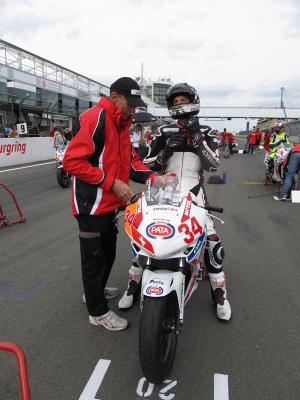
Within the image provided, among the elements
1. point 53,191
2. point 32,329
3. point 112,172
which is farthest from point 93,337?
point 53,191

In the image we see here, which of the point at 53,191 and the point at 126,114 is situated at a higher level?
the point at 126,114

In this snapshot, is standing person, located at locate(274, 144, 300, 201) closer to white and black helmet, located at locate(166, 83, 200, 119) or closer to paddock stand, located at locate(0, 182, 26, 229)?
paddock stand, located at locate(0, 182, 26, 229)

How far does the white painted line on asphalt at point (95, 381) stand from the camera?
2449mm

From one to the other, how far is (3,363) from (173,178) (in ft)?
6.05

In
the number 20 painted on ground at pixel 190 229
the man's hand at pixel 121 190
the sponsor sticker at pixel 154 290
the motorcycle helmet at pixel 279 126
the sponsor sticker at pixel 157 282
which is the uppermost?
the motorcycle helmet at pixel 279 126

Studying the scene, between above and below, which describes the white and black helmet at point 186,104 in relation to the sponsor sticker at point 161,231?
above

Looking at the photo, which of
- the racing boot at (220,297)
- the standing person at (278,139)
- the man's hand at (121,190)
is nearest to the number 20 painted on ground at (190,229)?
the man's hand at (121,190)

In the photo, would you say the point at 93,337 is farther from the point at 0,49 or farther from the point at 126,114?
the point at 0,49

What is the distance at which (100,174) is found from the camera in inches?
112

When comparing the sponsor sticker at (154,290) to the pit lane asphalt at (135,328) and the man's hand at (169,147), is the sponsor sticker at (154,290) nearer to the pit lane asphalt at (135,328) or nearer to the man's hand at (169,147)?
the pit lane asphalt at (135,328)

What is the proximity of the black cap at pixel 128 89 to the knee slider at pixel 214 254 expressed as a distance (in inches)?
55.7

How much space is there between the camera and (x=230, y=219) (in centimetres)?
725

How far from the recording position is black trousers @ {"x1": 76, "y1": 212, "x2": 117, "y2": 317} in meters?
3.06

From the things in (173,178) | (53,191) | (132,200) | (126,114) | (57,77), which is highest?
(57,77)
